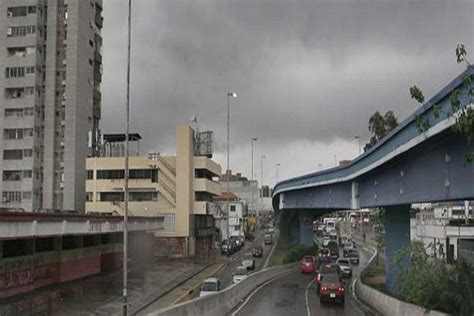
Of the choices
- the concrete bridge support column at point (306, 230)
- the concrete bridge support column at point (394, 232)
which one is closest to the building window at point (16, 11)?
the concrete bridge support column at point (306, 230)

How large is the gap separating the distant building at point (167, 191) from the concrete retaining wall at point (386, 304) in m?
37.7

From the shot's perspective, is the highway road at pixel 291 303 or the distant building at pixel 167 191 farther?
the distant building at pixel 167 191

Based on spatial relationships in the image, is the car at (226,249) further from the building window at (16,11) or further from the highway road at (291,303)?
the building window at (16,11)

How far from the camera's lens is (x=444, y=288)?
63.2 feet

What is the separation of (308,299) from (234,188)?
527 feet

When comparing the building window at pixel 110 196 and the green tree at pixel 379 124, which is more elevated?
the green tree at pixel 379 124

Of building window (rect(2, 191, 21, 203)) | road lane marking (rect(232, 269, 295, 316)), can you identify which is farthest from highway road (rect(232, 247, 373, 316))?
building window (rect(2, 191, 21, 203))

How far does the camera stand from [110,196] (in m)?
80.3

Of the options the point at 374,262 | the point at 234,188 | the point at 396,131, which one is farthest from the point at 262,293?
the point at 234,188

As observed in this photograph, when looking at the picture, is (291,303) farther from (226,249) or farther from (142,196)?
(226,249)

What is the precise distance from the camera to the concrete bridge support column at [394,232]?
34156 mm

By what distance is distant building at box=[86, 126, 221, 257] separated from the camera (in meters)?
75.5

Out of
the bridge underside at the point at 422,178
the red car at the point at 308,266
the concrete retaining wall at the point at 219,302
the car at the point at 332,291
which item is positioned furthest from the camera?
the red car at the point at 308,266

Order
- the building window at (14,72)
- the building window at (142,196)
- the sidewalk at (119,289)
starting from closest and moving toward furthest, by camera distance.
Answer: the sidewalk at (119,289)
the building window at (142,196)
the building window at (14,72)
